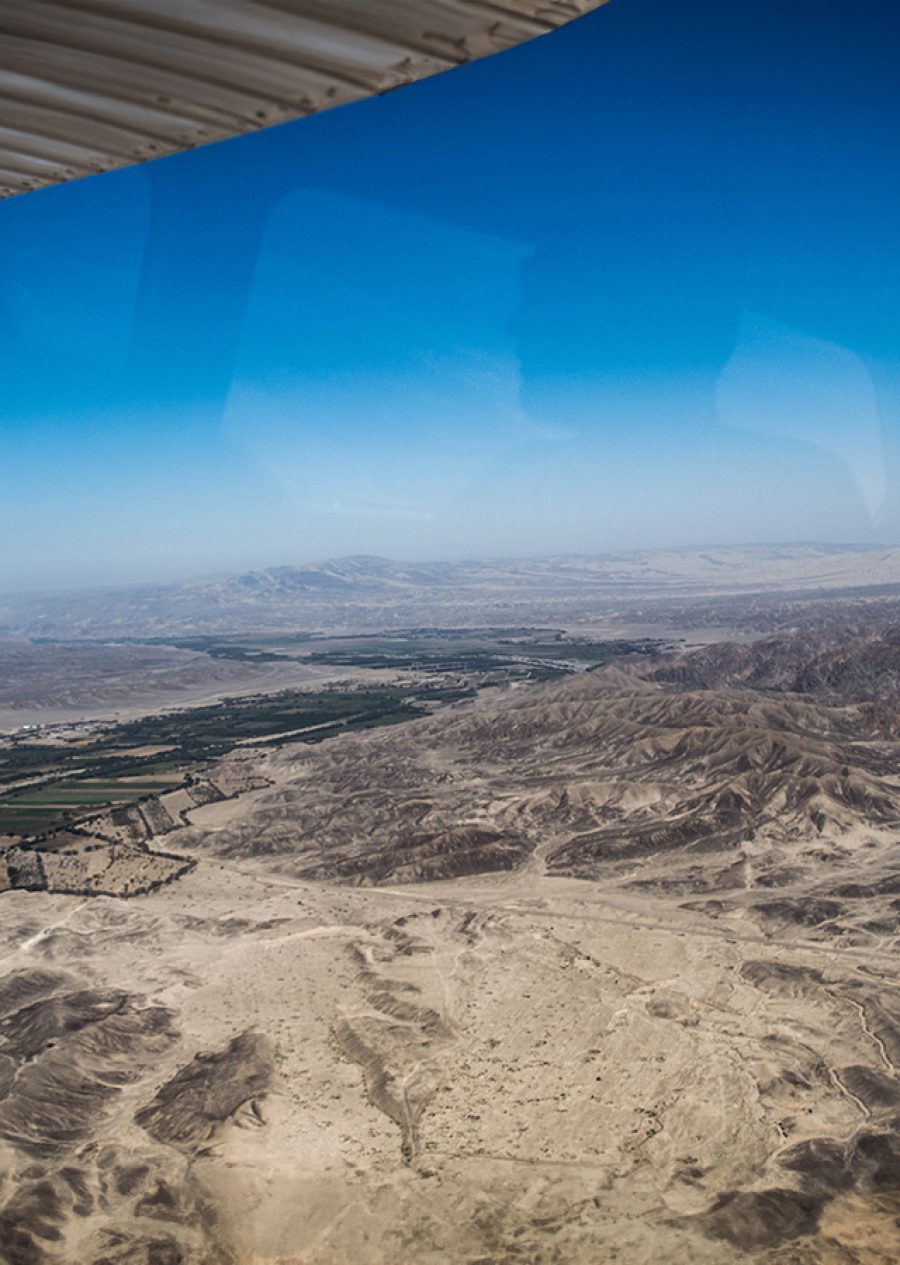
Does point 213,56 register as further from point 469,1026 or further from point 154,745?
point 154,745

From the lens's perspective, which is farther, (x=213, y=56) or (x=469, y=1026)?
(x=469, y=1026)

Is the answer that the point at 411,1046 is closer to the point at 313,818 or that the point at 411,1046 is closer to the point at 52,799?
the point at 313,818

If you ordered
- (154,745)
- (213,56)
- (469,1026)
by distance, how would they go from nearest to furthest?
(213,56) < (469,1026) < (154,745)

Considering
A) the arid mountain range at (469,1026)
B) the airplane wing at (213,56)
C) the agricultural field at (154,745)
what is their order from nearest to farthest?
1. the airplane wing at (213,56)
2. the arid mountain range at (469,1026)
3. the agricultural field at (154,745)

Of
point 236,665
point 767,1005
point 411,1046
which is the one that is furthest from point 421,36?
point 236,665

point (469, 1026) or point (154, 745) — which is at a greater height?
point (469, 1026)

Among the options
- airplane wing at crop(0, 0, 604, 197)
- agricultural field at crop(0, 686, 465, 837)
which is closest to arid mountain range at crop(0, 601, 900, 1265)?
agricultural field at crop(0, 686, 465, 837)

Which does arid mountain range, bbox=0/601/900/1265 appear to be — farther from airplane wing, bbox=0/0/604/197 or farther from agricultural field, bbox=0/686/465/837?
airplane wing, bbox=0/0/604/197

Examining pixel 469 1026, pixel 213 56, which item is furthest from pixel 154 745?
pixel 213 56

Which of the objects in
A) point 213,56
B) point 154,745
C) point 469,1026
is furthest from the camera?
point 154,745

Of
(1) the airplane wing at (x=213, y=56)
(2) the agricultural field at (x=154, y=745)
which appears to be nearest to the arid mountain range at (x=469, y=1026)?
(2) the agricultural field at (x=154, y=745)

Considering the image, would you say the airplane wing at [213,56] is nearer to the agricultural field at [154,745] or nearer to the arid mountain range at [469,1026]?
the arid mountain range at [469,1026]
